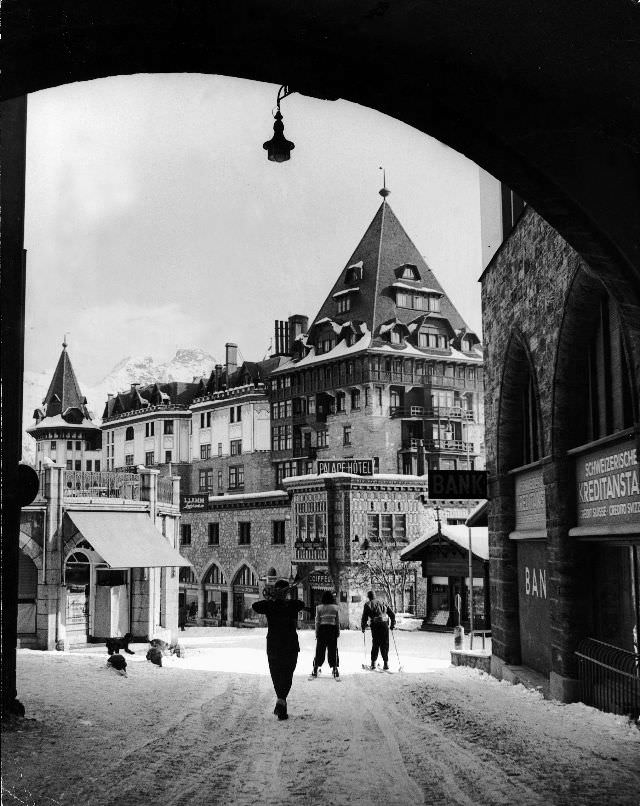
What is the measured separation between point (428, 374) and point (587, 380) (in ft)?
159

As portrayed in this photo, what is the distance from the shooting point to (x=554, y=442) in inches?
479

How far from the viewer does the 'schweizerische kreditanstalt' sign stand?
9703mm

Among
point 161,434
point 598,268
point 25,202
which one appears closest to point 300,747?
point 598,268

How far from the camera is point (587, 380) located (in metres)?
11.9

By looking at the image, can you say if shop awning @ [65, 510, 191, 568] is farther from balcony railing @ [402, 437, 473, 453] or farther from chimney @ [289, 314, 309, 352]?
chimney @ [289, 314, 309, 352]

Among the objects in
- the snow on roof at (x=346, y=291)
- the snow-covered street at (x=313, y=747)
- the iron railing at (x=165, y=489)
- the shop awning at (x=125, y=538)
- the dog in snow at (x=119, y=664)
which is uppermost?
the snow on roof at (x=346, y=291)

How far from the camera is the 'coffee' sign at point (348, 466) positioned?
51.2 meters

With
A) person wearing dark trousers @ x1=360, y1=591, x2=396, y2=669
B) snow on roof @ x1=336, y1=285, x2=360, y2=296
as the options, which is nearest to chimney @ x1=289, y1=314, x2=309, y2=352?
snow on roof @ x1=336, y1=285, x2=360, y2=296

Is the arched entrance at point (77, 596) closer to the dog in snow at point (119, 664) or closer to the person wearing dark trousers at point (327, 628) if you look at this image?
the dog in snow at point (119, 664)

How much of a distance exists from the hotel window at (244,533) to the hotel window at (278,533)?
262cm

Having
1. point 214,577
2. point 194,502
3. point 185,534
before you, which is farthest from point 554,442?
point 185,534

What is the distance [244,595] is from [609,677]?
4575 centimetres

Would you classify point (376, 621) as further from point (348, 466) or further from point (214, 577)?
point (214, 577)

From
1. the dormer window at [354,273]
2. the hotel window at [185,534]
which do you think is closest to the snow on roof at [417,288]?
the dormer window at [354,273]
